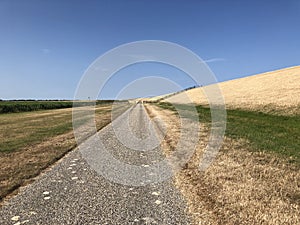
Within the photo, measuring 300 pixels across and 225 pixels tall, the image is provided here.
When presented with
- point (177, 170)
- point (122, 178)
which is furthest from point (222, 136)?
point (122, 178)

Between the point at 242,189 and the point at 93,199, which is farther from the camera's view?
the point at 242,189

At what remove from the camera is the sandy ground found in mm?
5219

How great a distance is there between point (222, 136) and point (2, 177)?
33.3ft

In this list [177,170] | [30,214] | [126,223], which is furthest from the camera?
[177,170]

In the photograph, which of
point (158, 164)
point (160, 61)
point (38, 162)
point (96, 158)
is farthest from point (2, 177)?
point (160, 61)

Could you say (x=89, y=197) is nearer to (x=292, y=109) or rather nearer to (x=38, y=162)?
(x=38, y=162)

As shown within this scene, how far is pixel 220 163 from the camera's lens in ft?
29.6

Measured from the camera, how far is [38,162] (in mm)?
9852

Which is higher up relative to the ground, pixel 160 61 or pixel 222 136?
pixel 160 61

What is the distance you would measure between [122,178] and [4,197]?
2.94 metres

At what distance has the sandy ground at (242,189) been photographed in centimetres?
522

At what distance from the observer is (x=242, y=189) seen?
260 inches

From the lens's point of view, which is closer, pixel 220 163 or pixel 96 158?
pixel 220 163

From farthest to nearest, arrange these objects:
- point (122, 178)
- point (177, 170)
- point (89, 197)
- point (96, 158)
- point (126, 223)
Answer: point (96, 158) → point (177, 170) → point (122, 178) → point (89, 197) → point (126, 223)
